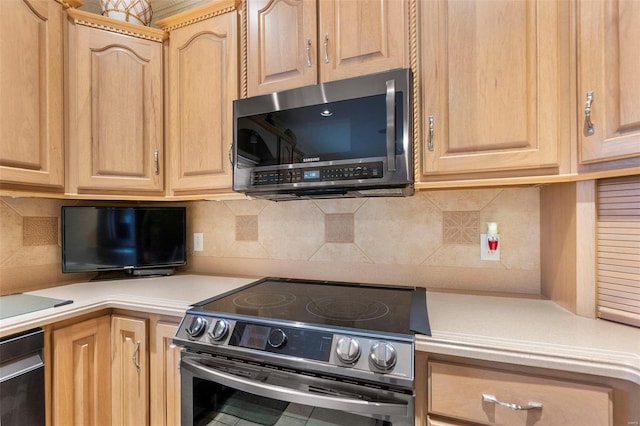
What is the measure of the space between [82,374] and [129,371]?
6.4 inches

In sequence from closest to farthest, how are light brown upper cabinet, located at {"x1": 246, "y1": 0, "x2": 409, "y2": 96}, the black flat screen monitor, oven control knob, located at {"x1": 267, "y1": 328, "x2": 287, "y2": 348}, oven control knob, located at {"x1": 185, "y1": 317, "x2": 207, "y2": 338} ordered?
oven control knob, located at {"x1": 267, "y1": 328, "x2": 287, "y2": 348} < oven control knob, located at {"x1": 185, "y1": 317, "x2": 207, "y2": 338} < light brown upper cabinet, located at {"x1": 246, "y1": 0, "x2": 409, "y2": 96} < the black flat screen monitor

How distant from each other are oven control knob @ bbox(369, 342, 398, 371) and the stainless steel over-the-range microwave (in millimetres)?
534

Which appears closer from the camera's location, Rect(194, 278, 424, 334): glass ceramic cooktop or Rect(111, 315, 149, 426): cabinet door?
Rect(194, 278, 424, 334): glass ceramic cooktop

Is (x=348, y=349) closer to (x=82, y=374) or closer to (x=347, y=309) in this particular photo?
(x=347, y=309)

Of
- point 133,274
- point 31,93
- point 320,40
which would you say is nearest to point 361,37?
point 320,40

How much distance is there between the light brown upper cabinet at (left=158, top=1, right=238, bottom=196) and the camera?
55.7 inches

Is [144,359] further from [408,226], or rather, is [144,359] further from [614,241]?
[614,241]

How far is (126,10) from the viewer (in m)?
1.58

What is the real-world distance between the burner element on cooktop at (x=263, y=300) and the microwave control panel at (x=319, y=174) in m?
0.48

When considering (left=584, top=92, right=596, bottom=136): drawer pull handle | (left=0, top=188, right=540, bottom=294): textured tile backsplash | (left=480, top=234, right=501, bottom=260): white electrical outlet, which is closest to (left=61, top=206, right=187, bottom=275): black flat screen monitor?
(left=0, top=188, right=540, bottom=294): textured tile backsplash

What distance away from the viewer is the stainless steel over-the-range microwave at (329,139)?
3.47ft

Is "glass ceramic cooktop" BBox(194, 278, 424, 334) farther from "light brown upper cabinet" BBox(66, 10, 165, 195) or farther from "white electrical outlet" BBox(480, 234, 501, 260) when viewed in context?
"light brown upper cabinet" BBox(66, 10, 165, 195)

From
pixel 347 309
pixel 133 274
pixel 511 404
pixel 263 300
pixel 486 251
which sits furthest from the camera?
pixel 133 274

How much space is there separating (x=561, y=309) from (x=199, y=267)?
1.80 meters
